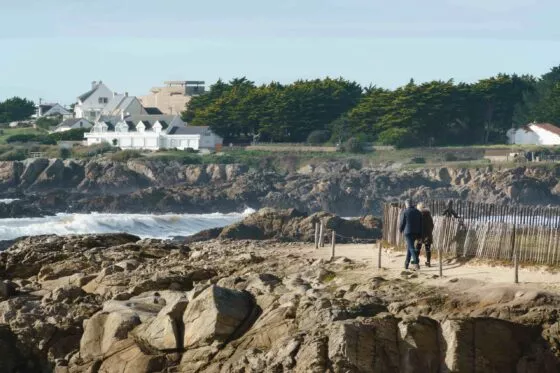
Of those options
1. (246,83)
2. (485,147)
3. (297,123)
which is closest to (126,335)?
(485,147)

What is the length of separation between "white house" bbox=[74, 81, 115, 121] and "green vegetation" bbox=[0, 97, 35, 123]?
4.66 m

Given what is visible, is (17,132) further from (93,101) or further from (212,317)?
(212,317)

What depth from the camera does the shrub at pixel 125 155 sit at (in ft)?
348

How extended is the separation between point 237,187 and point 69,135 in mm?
42192

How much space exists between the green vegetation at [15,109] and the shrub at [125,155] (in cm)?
3777

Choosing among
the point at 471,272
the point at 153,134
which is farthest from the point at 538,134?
the point at 471,272

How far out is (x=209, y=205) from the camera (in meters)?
80.2

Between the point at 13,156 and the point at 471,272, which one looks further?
the point at 13,156

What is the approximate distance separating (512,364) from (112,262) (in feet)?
35.9

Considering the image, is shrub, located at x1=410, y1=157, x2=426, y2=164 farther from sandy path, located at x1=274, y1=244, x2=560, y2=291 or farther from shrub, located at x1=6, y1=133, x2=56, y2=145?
sandy path, located at x1=274, y1=244, x2=560, y2=291

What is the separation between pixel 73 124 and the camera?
13675 centimetres

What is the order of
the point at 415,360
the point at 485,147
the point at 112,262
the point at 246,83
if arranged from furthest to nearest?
the point at 246,83 → the point at 485,147 → the point at 112,262 → the point at 415,360

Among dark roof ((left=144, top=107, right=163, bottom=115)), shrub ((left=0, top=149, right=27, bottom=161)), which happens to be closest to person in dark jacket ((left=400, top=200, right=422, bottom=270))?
shrub ((left=0, top=149, right=27, bottom=161))

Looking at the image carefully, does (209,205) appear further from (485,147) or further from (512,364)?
(512,364)
